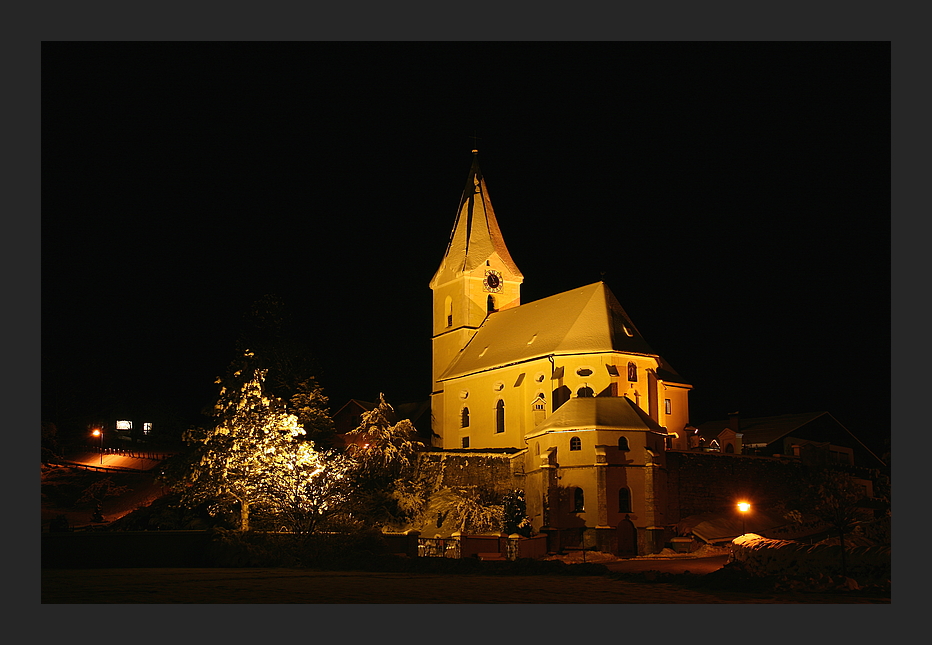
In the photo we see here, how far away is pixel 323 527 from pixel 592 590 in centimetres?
1261

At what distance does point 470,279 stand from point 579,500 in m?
26.6

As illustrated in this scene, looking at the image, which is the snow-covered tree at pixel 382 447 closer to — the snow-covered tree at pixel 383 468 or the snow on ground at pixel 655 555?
the snow-covered tree at pixel 383 468

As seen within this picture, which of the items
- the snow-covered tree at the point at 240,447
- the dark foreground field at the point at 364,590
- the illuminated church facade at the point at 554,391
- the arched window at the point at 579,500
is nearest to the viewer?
the dark foreground field at the point at 364,590

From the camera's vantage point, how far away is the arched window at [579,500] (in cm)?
4738

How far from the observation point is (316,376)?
52.4 m

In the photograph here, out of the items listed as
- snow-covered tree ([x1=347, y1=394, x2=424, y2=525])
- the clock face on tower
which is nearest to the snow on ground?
snow-covered tree ([x1=347, y1=394, x2=424, y2=525])

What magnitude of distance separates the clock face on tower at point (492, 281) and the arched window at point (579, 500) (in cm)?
2640

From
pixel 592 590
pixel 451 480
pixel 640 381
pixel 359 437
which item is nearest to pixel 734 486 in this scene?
pixel 640 381

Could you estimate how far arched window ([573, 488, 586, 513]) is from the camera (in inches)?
1865

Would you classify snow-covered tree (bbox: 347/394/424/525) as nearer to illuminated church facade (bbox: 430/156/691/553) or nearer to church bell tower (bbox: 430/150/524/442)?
illuminated church facade (bbox: 430/156/691/553)

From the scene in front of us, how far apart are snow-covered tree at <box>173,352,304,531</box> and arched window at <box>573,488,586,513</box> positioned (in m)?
14.2

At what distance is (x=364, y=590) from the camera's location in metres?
25.7

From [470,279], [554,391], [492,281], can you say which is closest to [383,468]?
[554,391]

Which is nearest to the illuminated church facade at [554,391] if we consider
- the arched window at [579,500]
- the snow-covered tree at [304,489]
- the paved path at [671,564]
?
the arched window at [579,500]
